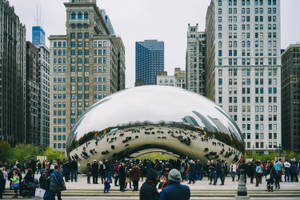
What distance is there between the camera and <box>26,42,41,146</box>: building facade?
12075cm

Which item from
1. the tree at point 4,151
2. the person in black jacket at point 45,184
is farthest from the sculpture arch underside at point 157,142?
the tree at point 4,151

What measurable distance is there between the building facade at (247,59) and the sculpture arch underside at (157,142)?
6977 centimetres

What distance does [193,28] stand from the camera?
13438cm

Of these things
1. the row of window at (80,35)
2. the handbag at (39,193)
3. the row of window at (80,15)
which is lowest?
the handbag at (39,193)

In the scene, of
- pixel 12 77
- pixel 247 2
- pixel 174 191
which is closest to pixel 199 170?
pixel 174 191

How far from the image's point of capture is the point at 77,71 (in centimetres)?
9950

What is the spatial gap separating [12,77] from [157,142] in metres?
90.8

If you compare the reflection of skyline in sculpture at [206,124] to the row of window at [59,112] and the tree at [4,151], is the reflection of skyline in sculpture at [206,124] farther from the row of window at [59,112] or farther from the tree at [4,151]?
the row of window at [59,112]

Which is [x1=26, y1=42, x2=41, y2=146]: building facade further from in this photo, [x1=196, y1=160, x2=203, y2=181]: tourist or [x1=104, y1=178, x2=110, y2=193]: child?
[x1=104, y1=178, x2=110, y2=193]: child

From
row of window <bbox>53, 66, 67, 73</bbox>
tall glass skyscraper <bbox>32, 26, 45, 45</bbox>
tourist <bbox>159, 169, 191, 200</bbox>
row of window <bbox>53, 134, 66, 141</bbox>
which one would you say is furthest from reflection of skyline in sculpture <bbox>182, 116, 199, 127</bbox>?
tall glass skyscraper <bbox>32, 26, 45, 45</bbox>

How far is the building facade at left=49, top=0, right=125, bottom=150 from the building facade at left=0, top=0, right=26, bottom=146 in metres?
12.1

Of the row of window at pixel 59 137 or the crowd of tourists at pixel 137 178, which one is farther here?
the row of window at pixel 59 137

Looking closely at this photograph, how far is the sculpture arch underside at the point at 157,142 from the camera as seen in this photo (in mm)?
23203

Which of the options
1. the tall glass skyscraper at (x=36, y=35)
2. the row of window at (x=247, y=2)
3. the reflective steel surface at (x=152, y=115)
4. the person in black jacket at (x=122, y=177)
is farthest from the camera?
the tall glass skyscraper at (x=36, y=35)
